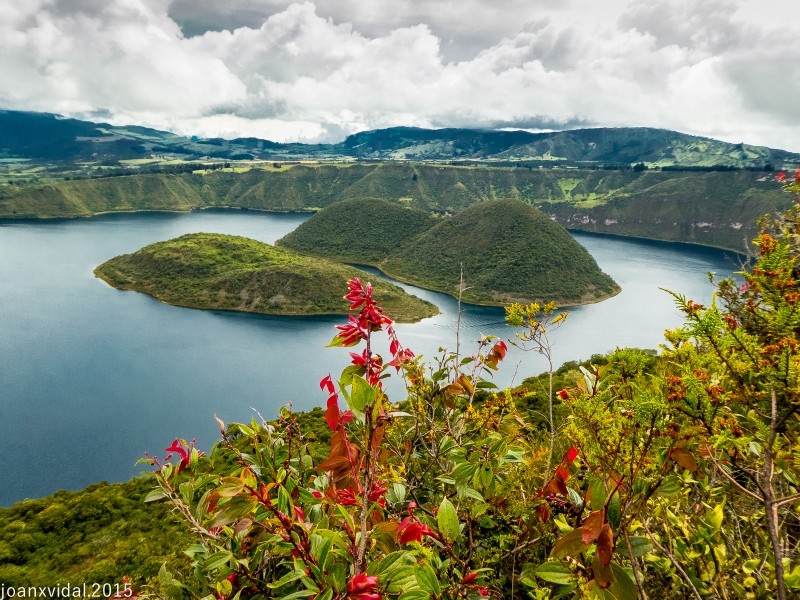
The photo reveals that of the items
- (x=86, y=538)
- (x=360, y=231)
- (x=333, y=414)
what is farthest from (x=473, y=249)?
(x=333, y=414)

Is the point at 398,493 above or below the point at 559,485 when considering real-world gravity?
below

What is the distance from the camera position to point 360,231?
112 meters

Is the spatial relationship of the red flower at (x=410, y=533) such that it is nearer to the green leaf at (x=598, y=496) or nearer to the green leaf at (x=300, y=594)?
the green leaf at (x=300, y=594)

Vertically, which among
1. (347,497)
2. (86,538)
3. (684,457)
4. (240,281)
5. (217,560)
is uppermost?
(684,457)

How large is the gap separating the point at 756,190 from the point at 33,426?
17098 cm

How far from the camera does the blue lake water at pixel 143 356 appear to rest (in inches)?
1476

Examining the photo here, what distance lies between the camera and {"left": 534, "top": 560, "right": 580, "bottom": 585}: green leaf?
1.79 metres

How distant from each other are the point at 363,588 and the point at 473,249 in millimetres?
91454

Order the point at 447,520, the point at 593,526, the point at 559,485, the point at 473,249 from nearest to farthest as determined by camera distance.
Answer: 1. the point at 593,526
2. the point at 447,520
3. the point at 559,485
4. the point at 473,249

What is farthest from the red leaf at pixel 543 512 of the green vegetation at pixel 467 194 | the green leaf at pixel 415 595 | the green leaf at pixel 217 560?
the green vegetation at pixel 467 194

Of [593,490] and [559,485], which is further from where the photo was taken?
[559,485]

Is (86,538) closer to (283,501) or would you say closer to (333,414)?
(283,501)

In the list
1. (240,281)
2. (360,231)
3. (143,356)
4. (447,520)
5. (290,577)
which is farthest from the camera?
(360,231)

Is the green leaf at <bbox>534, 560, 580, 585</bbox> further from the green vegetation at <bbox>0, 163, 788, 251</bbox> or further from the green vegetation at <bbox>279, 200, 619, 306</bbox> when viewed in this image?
the green vegetation at <bbox>0, 163, 788, 251</bbox>
